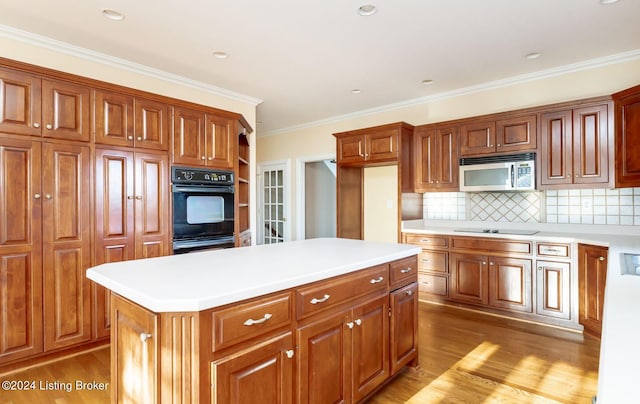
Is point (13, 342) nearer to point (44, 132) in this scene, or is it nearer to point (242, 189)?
point (44, 132)

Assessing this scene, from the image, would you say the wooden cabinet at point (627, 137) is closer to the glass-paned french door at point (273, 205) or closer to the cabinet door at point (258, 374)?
the cabinet door at point (258, 374)

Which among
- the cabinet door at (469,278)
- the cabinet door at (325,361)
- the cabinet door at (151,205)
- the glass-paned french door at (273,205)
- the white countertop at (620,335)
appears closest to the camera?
the white countertop at (620,335)

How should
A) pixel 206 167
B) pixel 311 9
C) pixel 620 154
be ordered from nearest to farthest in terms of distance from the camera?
pixel 311 9 → pixel 620 154 → pixel 206 167

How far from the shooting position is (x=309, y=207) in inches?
251

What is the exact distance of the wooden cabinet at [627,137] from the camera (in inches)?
108

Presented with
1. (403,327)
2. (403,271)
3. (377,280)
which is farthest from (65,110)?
(403,327)

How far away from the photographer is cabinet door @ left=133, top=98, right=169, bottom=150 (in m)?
2.97

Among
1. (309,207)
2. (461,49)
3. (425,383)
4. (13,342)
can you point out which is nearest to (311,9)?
(461,49)

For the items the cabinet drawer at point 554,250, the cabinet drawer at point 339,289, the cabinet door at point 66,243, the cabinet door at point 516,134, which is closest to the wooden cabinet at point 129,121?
the cabinet door at point 66,243

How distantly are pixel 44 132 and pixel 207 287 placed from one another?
219cm

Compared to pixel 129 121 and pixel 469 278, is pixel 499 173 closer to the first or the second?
pixel 469 278

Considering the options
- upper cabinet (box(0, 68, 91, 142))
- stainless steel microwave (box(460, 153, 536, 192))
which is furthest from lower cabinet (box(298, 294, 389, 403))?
upper cabinet (box(0, 68, 91, 142))

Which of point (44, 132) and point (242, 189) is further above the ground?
point (44, 132)

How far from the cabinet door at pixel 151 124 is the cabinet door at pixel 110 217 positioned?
19 centimetres
